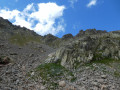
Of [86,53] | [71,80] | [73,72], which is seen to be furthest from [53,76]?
[86,53]

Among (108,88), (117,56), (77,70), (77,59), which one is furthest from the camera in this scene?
(117,56)

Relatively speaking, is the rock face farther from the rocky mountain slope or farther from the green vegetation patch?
the green vegetation patch

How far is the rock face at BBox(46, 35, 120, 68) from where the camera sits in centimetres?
2738

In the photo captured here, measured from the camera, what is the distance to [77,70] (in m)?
23.7

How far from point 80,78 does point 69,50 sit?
1211 cm

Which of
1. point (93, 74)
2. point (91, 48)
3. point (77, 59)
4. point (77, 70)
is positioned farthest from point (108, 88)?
point (91, 48)

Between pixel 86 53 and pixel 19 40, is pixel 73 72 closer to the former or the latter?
pixel 86 53

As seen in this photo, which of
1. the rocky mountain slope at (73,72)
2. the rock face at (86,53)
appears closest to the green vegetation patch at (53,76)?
the rocky mountain slope at (73,72)

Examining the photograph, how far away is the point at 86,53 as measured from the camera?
2939cm

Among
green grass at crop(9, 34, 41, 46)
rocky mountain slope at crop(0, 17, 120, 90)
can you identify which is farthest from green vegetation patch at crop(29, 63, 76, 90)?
green grass at crop(9, 34, 41, 46)

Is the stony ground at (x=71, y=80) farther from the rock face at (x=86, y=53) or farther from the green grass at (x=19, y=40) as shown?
the green grass at (x=19, y=40)

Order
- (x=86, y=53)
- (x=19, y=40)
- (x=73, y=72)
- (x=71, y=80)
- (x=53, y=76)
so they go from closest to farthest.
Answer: (x=71, y=80) < (x=53, y=76) < (x=73, y=72) < (x=86, y=53) < (x=19, y=40)

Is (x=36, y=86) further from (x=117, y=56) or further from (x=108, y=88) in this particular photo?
(x=117, y=56)

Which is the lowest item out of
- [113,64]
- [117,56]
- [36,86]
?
[36,86]
